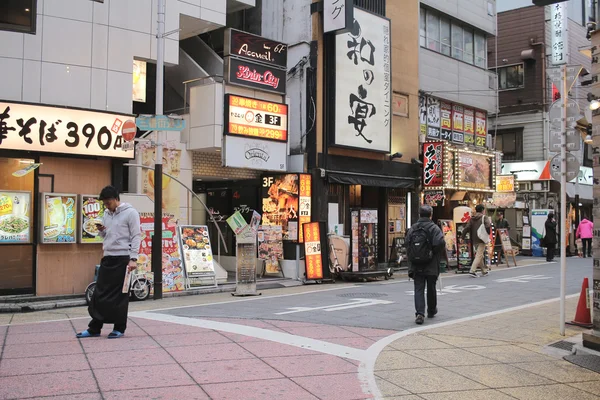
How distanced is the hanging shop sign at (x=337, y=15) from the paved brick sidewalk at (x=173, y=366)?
463 inches

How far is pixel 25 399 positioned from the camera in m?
5.06

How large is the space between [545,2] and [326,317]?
5959 mm

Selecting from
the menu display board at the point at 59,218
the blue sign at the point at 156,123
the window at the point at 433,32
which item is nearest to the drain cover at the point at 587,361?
the blue sign at the point at 156,123

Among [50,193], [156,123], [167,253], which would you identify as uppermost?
[156,123]

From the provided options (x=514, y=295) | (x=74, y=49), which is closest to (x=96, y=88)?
(x=74, y=49)

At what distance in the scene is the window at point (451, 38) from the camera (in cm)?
2430

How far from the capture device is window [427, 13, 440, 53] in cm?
2442

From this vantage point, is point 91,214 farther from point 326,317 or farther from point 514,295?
point 514,295

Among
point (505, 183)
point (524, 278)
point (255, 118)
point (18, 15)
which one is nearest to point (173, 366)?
point (18, 15)

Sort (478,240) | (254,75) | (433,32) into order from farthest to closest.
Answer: (433,32) → (478,240) → (254,75)

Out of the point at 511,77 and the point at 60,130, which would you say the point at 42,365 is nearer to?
the point at 60,130

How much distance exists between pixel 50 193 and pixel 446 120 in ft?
57.9

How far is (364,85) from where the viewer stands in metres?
19.5

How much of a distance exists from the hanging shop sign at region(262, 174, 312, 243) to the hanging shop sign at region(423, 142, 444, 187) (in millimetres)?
6176
